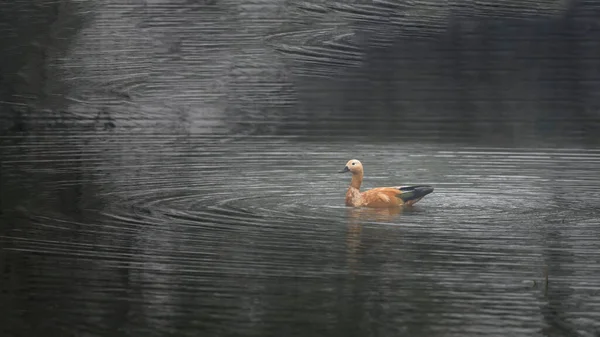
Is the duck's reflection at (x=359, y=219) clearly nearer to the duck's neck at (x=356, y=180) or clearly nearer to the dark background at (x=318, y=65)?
the duck's neck at (x=356, y=180)

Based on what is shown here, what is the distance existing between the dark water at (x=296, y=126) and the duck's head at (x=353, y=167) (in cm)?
4

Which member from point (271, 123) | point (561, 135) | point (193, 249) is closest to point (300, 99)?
point (271, 123)

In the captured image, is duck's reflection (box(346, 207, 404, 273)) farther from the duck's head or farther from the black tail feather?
the duck's head

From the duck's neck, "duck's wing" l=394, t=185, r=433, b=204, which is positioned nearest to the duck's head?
the duck's neck

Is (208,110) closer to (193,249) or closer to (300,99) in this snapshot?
(300,99)

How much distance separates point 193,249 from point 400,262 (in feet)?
0.82

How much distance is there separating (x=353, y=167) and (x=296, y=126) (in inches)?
5.7

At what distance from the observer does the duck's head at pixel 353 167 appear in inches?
71.3

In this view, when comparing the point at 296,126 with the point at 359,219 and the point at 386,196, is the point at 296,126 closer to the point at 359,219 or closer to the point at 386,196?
the point at 386,196

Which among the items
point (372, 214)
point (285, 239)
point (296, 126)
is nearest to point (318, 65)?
point (296, 126)

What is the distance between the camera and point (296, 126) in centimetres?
190

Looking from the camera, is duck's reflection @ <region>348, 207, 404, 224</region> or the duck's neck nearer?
duck's reflection @ <region>348, 207, 404, 224</region>

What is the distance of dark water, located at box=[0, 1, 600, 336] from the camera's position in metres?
1.45

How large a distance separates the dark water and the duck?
21 millimetres
